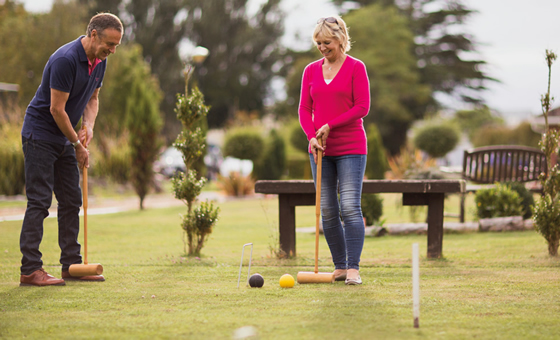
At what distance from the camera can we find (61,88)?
4.18m

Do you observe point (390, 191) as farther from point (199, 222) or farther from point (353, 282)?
point (199, 222)

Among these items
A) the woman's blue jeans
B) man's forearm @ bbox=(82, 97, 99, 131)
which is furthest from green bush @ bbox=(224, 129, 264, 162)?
the woman's blue jeans

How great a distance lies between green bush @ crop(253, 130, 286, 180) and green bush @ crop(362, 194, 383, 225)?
10151mm

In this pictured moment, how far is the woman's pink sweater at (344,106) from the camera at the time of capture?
13.8 ft

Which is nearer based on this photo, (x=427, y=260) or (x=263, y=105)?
(x=427, y=260)

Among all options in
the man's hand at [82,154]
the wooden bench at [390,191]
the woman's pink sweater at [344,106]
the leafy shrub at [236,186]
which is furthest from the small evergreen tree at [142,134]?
the woman's pink sweater at [344,106]

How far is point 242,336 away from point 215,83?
3889cm

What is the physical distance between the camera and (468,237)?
7227 millimetres

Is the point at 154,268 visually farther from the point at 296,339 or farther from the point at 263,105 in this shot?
the point at 263,105

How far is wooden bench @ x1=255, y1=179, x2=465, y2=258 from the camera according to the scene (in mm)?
5336

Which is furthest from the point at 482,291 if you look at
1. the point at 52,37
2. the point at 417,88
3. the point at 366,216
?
the point at 417,88

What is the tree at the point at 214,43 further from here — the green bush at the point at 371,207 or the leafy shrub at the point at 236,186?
the green bush at the point at 371,207

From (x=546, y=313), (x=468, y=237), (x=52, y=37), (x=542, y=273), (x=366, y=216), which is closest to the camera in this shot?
(x=546, y=313)

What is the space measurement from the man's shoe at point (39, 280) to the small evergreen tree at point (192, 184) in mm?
1635
